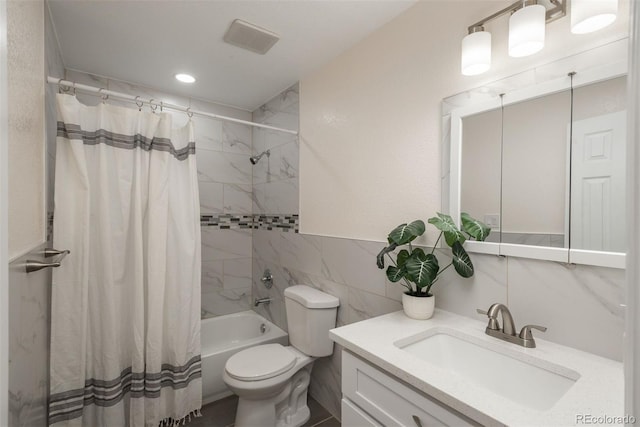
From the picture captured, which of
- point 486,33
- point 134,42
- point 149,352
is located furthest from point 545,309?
point 134,42

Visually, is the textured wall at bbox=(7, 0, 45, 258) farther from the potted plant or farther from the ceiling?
the potted plant

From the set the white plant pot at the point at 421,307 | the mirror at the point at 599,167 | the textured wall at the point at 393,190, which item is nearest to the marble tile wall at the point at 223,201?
the textured wall at the point at 393,190

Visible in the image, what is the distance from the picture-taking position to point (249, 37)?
1.71 meters

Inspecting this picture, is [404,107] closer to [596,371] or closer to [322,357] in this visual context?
[596,371]

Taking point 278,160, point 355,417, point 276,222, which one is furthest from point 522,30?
point 276,222

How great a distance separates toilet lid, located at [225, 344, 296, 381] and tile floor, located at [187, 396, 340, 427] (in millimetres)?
461

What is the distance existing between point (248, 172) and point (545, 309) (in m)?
2.53

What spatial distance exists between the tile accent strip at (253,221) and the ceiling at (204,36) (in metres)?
1.10

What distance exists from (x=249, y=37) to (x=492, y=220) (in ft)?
5.32

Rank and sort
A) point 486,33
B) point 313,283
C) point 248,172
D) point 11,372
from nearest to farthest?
1. point 11,372
2. point 486,33
3. point 313,283
4. point 248,172

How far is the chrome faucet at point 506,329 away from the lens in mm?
1001

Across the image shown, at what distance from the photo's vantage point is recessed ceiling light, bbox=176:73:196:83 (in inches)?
86.3

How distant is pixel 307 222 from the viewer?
85.9 inches

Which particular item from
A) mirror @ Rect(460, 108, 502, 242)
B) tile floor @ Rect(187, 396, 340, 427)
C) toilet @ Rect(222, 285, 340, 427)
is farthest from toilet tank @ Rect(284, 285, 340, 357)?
mirror @ Rect(460, 108, 502, 242)
